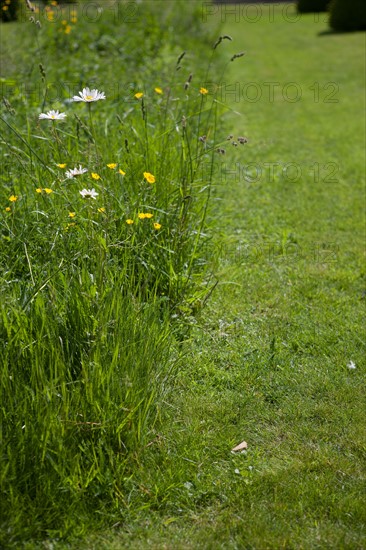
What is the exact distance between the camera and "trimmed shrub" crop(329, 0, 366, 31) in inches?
675

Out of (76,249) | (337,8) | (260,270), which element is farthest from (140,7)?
(76,249)

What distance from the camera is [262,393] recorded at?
344cm

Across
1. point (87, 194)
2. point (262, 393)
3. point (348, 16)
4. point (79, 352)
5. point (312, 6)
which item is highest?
point (87, 194)

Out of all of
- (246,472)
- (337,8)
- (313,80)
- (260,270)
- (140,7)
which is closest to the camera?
(246,472)

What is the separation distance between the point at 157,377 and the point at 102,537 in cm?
76

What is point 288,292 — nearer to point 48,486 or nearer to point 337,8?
point 48,486

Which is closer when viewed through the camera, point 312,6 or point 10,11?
point 10,11

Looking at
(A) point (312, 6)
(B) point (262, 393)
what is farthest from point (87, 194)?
(A) point (312, 6)

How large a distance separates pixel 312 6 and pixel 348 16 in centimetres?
465

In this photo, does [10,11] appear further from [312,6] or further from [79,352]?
[79,352]

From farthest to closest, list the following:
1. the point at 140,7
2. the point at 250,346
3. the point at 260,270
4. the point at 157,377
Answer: the point at 140,7
the point at 260,270
the point at 250,346
the point at 157,377

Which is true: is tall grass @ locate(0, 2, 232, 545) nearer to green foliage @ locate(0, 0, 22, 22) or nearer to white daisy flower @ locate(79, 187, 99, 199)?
white daisy flower @ locate(79, 187, 99, 199)

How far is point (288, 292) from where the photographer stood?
448 cm

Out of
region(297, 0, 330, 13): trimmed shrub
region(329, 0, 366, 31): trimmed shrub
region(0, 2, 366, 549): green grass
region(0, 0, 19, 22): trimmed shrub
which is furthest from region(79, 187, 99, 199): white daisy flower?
region(297, 0, 330, 13): trimmed shrub
